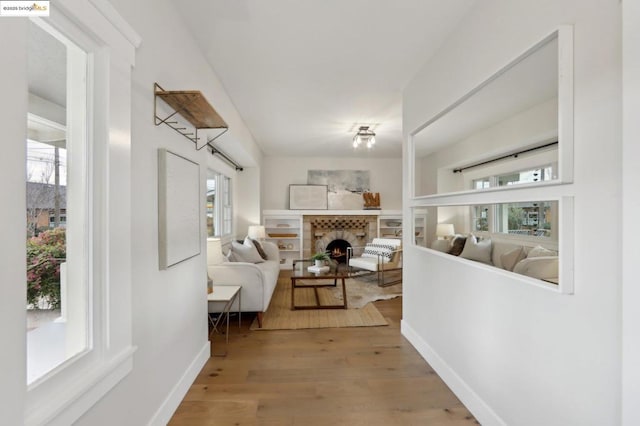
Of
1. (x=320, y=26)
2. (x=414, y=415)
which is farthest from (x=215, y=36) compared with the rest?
(x=414, y=415)

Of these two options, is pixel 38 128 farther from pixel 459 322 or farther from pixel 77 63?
pixel 459 322

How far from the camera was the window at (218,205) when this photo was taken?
4.45 m

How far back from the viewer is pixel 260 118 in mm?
3809

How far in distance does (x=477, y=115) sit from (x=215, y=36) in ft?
6.05

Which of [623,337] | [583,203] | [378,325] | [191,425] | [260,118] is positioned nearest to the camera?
[623,337]

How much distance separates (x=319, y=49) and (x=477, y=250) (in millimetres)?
1821

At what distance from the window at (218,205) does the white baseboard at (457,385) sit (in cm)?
323

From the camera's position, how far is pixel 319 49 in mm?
2199

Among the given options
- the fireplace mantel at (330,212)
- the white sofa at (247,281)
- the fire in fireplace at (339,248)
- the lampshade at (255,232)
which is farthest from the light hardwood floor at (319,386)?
the fire in fireplace at (339,248)

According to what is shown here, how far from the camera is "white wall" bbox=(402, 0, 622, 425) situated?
39.5 inches

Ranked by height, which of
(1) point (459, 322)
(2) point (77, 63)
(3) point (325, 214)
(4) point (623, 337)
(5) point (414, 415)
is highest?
(2) point (77, 63)

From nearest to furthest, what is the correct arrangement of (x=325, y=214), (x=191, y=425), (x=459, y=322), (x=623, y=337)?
(x=623, y=337)
(x=191, y=425)
(x=459, y=322)
(x=325, y=214)

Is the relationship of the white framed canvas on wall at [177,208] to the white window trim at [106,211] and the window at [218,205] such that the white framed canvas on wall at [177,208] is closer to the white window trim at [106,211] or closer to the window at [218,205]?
the white window trim at [106,211]

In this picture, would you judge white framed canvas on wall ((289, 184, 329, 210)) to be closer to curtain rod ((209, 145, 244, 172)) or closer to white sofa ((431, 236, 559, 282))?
curtain rod ((209, 145, 244, 172))
